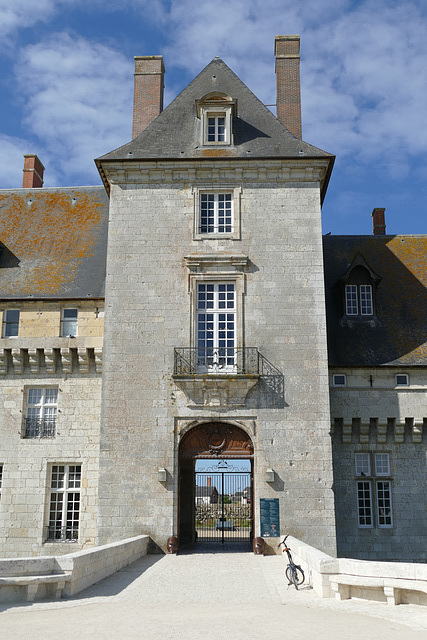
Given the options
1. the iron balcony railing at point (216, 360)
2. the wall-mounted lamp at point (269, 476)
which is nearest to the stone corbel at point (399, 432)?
the wall-mounted lamp at point (269, 476)

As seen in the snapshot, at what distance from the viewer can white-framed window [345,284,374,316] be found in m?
19.6

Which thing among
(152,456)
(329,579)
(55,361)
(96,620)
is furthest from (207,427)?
(96,620)

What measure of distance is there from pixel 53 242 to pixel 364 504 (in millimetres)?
11924

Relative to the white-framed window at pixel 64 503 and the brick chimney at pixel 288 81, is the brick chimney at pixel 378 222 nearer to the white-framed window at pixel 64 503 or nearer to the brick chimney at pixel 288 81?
the brick chimney at pixel 288 81

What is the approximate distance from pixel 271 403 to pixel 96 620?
8860 millimetres

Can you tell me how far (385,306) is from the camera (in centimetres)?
1975

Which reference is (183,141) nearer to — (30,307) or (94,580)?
(30,307)

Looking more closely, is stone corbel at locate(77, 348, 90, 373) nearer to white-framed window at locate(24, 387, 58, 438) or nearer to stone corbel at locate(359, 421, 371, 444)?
white-framed window at locate(24, 387, 58, 438)

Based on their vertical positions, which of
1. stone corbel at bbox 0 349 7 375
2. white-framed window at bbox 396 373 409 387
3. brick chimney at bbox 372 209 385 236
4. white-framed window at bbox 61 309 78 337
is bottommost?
white-framed window at bbox 396 373 409 387

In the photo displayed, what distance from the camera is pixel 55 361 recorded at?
18000 mm

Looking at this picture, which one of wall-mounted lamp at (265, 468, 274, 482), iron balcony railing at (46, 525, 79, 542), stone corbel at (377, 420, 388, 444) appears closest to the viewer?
wall-mounted lamp at (265, 468, 274, 482)

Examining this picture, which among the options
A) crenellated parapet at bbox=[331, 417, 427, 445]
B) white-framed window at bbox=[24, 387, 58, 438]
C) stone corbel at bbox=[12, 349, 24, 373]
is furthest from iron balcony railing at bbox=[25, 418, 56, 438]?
crenellated parapet at bbox=[331, 417, 427, 445]

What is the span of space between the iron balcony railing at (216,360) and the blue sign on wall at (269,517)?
3.08m

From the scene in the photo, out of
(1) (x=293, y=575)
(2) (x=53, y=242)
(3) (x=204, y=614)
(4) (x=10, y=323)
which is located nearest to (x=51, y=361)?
(4) (x=10, y=323)
